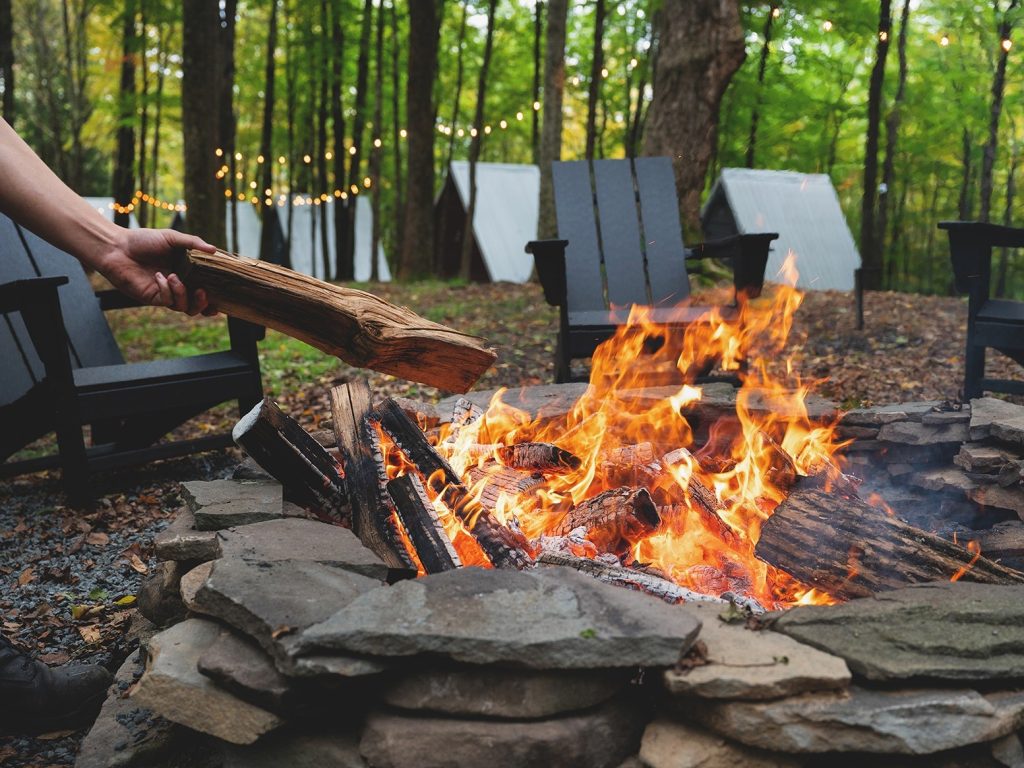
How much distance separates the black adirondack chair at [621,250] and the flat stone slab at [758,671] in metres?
2.62

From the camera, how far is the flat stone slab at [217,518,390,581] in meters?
2.00

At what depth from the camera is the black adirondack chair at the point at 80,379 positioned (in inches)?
141

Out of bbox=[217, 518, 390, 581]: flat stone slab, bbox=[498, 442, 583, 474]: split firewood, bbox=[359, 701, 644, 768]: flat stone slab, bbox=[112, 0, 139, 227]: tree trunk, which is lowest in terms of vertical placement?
bbox=[359, 701, 644, 768]: flat stone slab

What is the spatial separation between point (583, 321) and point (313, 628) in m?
2.83

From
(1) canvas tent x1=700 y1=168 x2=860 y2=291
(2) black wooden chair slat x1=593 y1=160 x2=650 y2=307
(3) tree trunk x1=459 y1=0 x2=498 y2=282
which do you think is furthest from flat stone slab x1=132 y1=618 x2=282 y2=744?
(3) tree trunk x1=459 y1=0 x2=498 y2=282

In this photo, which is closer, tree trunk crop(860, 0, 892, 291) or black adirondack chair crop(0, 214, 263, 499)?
black adirondack chair crop(0, 214, 263, 499)

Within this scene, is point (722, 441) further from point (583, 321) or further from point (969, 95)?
point (969, 95)

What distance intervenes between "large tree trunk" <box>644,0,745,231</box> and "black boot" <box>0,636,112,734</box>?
7115 millimetres

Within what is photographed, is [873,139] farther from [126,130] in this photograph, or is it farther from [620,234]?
[126,130]

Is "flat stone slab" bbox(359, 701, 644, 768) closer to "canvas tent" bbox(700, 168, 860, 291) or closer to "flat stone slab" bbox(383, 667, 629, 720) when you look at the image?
"flat stone slab" bbox(383, 667, 629, 720)

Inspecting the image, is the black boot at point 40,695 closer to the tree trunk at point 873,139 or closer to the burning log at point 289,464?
the burning log at point 289,464

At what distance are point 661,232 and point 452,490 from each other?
321 cm

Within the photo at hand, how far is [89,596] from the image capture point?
2.92 m

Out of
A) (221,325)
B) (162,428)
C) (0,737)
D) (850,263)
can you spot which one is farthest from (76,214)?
(850,263)
